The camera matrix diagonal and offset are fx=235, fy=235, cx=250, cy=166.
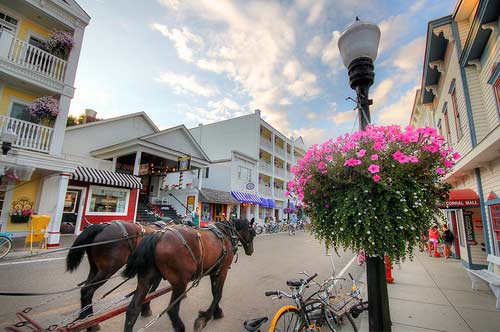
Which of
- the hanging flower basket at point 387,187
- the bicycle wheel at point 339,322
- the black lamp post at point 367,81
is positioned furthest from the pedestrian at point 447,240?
the hanging flower basket at point 387,187

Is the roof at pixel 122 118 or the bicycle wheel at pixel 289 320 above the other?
the roof at pixel 122 118

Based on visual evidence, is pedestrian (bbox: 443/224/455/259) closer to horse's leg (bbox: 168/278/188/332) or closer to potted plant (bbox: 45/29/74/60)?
horse's leg (bbox: 168/278/188/332)

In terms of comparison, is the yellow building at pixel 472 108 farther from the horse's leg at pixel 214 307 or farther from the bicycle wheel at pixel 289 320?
the horse's leg at pixel 214 307

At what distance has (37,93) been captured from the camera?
35.1ft

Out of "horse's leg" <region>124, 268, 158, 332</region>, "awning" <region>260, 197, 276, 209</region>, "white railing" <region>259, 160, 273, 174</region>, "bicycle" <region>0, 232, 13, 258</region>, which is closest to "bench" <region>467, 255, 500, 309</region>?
"horse's leg" <region>124, 268, 158, 332</region>

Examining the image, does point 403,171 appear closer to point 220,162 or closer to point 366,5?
point 366,5

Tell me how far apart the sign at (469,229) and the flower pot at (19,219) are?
58.8 feet

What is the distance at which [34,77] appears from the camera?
9.82 m

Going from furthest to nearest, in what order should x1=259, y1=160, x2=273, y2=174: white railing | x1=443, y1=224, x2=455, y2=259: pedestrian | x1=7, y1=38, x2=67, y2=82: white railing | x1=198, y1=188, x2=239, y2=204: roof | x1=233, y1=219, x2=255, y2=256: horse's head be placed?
x1=259, y1=160, x2=273, y2=174: white railing, x1=198, y1=188, x2=239, y2=204: roof, x1=443, y1=224, x2=455, y2=259: pedestrian, x1=7, y1=38, x2=67, y2=82: white railing, x1=233, y1=219, x2=255, y2=256: horse's head

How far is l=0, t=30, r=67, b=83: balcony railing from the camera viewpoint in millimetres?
9273

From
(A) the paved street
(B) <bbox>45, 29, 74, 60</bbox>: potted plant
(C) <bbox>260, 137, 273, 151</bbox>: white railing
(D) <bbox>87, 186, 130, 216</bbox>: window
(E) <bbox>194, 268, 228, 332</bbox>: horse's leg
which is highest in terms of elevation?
(C) <bbox>260, 137, 273, 151</bbox>: white railing

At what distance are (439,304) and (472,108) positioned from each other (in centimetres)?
606

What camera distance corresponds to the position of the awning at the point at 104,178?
11805 millimetres

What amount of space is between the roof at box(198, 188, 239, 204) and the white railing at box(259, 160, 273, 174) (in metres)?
6.71
